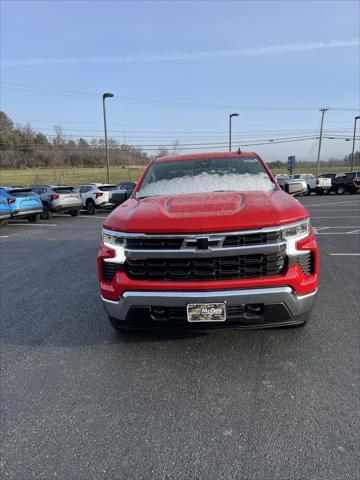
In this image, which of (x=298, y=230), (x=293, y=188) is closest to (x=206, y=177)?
(x=293, y=188)

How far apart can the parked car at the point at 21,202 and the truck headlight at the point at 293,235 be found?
13.4 m

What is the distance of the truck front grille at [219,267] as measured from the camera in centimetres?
276

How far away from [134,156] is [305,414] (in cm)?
7962

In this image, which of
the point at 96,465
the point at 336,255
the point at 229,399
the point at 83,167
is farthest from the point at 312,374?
the point at 83,167

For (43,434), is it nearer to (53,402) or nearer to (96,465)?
(53,402)

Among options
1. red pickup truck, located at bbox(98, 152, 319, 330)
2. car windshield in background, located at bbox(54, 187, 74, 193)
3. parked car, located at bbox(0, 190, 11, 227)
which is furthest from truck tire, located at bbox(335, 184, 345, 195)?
red pickup truck, located at bbox(98, 152, 319, 330)

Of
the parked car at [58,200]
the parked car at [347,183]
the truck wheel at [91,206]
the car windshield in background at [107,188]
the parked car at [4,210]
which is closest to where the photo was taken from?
the parked car at [4,210]

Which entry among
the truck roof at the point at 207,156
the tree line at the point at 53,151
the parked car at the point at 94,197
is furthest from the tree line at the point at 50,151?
the truck roof at the point at 207,156

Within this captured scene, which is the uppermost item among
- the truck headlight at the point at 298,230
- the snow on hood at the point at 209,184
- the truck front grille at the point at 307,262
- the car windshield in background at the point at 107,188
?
the snow on hood at the point at 209,184

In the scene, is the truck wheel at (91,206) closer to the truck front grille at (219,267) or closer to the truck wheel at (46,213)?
the truck wheel at (46,213)

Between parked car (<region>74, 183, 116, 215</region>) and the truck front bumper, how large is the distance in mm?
16710

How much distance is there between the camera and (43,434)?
2.33 metres

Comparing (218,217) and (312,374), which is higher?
(218,217)

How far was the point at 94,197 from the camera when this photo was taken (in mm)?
19250
